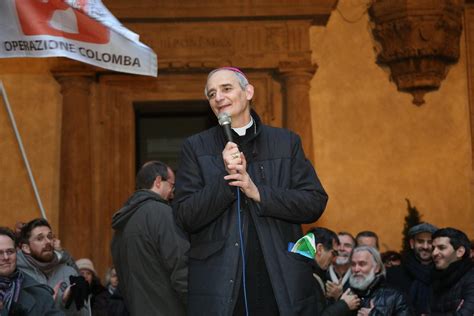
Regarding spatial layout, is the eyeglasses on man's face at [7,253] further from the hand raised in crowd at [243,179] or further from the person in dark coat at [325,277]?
the hand raised in crowd at [243,179]

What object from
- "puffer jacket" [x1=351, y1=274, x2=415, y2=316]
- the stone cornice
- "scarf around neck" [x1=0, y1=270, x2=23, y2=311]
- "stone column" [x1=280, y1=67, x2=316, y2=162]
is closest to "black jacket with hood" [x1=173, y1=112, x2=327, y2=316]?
"scarf around neck" [x1=0, y1=270, x2=23, y2=311]

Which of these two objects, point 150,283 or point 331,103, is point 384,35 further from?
point 150,283

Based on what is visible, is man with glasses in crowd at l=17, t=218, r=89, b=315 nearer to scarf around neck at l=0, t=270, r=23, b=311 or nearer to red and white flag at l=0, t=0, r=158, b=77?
scarf around neck at l=0, t=270, r=23, b=311

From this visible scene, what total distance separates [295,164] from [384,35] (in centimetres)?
769

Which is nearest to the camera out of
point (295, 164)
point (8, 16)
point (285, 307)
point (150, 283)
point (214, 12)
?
point (285, 307)

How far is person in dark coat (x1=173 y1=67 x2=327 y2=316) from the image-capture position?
3455 millimetres

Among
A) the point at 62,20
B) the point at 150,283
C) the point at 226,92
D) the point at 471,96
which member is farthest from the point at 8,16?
the point at 471,96

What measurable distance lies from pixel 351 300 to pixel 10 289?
228 cm

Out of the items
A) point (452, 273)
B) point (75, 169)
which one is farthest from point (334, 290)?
point (75, 169)

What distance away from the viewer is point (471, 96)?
1123 cm

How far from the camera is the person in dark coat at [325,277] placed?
622 cm

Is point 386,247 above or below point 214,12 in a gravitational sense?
below

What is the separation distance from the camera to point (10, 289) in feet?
17.3

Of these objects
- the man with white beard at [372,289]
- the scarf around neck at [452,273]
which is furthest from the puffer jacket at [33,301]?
the scarf around neck at [452,273]
